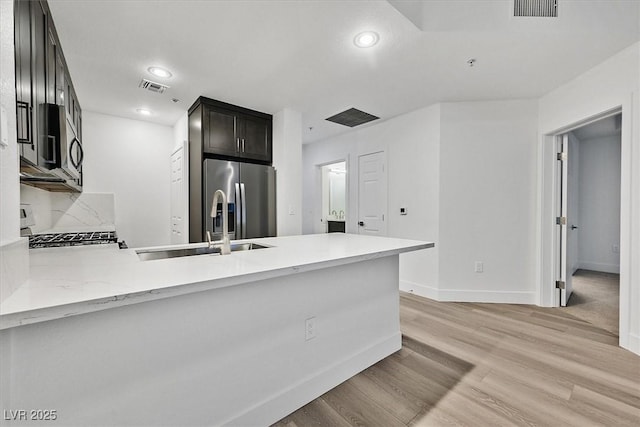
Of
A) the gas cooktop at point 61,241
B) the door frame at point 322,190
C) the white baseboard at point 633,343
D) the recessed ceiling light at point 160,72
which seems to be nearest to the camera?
the white baseboard at point 633,343

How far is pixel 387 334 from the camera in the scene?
2221mm

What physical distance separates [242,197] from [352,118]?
1904 millimetres

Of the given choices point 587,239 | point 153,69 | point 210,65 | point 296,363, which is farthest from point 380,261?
point 587,239

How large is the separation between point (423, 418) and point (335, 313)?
2.34ft

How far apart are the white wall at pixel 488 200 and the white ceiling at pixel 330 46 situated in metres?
0.34

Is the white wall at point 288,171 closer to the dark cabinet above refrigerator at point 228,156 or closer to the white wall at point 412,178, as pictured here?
the dark cabinet above refrigerator at point 228,156

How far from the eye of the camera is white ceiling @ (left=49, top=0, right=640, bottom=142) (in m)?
1.92

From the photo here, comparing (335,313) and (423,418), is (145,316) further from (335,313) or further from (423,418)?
(423,418)

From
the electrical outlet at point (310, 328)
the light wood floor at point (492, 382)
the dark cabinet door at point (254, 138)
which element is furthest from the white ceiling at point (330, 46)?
the light wood floor at point (492, 382)

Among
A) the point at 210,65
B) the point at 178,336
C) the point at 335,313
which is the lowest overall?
the point at 335,313

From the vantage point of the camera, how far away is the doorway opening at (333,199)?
596cm

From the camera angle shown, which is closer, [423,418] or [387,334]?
[423,418]

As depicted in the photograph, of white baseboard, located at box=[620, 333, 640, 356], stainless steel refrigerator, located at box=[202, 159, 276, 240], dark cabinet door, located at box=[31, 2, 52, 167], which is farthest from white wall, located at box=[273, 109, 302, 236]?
white baseboard, located at box=[620, 333, 640, 356]

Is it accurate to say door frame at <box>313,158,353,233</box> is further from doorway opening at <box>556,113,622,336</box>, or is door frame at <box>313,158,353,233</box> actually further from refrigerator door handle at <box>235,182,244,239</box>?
doorway opening at <box>556,113,622,336</box>
